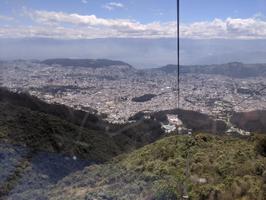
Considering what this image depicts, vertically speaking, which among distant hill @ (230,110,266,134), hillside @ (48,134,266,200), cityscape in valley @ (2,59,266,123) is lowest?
cityscape in valley @ (2,59,266,123)

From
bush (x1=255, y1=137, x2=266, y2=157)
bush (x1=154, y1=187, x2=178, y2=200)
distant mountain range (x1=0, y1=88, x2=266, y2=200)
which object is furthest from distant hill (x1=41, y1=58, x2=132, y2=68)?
bush (x1=154, y1=187, x2=178, y2=200)

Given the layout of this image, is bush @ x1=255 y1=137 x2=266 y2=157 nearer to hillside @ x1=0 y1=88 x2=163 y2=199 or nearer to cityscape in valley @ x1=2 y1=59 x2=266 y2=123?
hillside @ x1=0 y1=88 x2=163 y2=199

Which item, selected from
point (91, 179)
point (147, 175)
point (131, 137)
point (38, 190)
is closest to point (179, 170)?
point (147, 175)

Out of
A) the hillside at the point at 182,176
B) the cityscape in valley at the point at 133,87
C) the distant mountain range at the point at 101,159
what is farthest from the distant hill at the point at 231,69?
the hillside at the point at 182,176

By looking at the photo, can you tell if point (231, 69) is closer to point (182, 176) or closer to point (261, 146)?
point (261, 146)

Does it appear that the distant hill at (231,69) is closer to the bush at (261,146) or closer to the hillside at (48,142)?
the hillside at (48,142)

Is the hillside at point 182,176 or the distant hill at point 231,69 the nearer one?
the hillside at point 182,176
